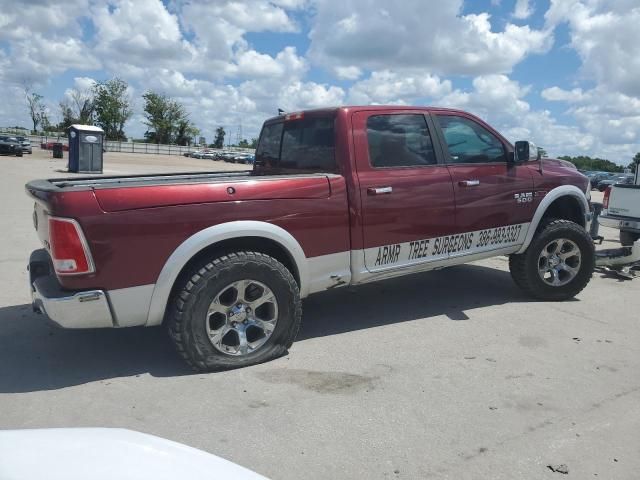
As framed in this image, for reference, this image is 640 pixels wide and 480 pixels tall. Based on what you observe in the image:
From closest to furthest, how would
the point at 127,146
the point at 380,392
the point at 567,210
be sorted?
1. the point at 380,392
2. the point at 567,210
3. the point at 127,146

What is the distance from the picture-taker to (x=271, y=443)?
3.09m

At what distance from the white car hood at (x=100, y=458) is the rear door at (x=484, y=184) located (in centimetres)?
379

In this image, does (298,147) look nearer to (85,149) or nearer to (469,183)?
(469,183)

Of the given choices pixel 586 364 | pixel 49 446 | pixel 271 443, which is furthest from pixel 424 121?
pixel 49 446

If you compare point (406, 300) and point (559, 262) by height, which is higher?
point (559, 262)

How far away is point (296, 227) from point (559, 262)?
10.4ft

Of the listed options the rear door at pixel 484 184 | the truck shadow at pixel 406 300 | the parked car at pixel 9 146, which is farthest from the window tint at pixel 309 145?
the parked car at pixel 9 146

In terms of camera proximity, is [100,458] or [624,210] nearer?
[100,458]

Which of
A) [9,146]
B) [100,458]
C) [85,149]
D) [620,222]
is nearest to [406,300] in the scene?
[100,458]

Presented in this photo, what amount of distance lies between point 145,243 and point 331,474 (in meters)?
1.82

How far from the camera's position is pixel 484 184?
5.32m

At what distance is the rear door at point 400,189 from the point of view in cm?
461

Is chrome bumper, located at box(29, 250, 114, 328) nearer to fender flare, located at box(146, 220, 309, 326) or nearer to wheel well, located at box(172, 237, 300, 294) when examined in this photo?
fender flare, located at box(146, 220, 309, 326)

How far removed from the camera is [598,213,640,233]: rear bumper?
28.0 ft
